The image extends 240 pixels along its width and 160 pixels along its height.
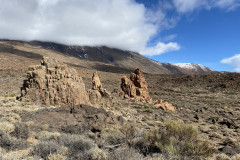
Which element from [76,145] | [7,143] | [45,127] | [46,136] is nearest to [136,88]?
[45,127]

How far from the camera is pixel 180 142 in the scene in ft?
17.1

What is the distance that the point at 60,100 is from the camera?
451 inches

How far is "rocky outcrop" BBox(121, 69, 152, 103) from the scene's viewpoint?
2309cm

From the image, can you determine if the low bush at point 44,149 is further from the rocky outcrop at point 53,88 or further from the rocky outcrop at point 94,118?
the rocky outcrop at point 53,88

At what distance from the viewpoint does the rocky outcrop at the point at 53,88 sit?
11406 mm

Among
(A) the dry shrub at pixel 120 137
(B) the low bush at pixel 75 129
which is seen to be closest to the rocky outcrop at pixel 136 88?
(B) the low bush at pixel 75 129

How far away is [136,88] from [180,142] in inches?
745

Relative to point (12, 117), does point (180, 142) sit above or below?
above

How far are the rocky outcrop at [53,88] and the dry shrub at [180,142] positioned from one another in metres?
7.30

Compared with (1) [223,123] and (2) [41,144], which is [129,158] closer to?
(2) [41,144]

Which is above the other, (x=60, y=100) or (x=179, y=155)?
(x=179, y=155)

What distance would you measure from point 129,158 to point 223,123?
42.8 feet

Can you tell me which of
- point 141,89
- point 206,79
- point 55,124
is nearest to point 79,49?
point 206,79

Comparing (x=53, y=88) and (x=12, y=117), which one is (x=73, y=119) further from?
(x=53, y=88)
